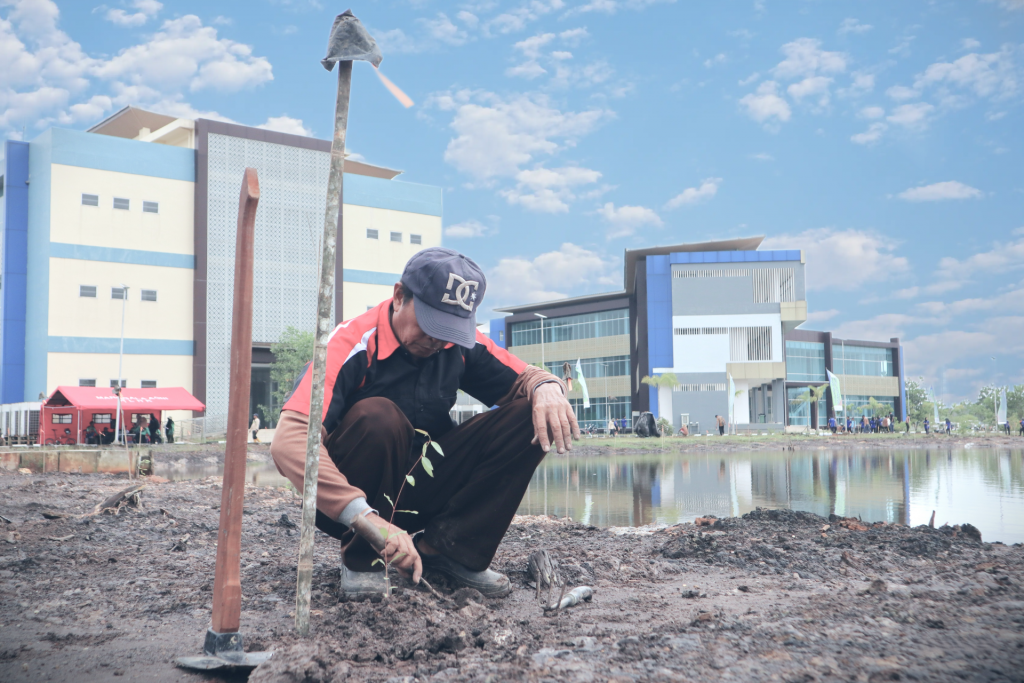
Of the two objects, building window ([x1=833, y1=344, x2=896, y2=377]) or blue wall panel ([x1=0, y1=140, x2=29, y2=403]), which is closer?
blue wall panel ([x1=0, y1=140, x2=29, y2=403])

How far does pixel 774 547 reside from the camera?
4148mm

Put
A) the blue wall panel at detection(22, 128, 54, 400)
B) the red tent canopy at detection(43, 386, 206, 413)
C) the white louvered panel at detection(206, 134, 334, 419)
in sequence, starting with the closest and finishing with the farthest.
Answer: the red tent canopy at detection(43, 386, 206, 413) < the blue wall panel at detection(22, 128, 54, 400) < the white louvered panel at detection(206, 134, 334, 419)

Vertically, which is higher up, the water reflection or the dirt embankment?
the dirt embankment

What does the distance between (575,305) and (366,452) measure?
63.4 m

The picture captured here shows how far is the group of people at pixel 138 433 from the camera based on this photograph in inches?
1022

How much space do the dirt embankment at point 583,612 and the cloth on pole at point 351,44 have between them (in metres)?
1.87

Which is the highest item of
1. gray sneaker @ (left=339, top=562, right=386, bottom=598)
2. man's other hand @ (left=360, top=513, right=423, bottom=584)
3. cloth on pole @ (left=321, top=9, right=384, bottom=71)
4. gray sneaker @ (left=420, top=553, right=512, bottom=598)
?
cloth on pole @ (left=321, top=9, right=384, bottom=71)

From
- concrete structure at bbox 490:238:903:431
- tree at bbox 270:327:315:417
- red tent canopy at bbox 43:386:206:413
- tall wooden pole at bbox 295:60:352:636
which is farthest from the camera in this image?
concrete structure at bbox 490:238:903:431

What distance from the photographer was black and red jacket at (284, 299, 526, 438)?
2.84 m

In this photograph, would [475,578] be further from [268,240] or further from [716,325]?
[716,325]

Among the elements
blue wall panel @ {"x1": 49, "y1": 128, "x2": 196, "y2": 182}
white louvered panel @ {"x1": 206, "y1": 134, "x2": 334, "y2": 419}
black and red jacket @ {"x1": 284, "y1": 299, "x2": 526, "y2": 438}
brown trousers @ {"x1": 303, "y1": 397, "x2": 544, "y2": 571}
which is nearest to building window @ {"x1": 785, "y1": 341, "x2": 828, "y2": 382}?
white louvered panel @ {"x1": 206, "y1": 134, "x2": 334, "y2": 419}

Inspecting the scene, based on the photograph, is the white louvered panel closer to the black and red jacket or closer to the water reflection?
the water reflection

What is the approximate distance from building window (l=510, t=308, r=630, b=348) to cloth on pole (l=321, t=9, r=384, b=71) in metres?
59.8

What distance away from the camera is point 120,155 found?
39125mm
